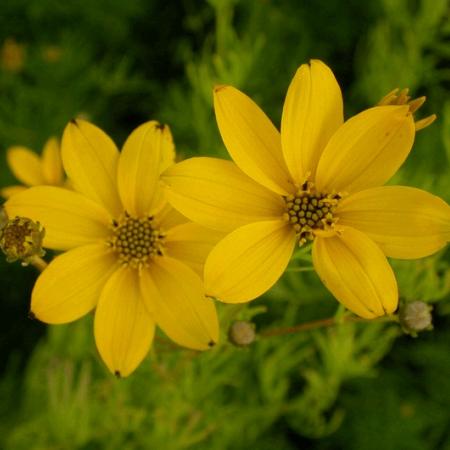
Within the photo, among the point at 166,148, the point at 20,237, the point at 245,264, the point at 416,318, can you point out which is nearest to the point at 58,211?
the point at 20,237

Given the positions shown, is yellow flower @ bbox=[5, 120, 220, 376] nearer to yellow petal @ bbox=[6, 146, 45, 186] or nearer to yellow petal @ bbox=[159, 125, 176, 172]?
yellow petal @ bbox=[159, 125, 176, 172]

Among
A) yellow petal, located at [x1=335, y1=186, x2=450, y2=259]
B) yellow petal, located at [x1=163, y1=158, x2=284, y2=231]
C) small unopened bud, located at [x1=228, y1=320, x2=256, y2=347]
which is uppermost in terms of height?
yellow petal, located at [x1=163, y1=158, x2=284, y2=231]

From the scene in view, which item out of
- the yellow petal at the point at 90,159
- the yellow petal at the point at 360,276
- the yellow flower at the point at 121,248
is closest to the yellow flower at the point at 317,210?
the yellow petal at the point at 360,276

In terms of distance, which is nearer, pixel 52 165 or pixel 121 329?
pixel 121 329

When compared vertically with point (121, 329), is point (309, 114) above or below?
above

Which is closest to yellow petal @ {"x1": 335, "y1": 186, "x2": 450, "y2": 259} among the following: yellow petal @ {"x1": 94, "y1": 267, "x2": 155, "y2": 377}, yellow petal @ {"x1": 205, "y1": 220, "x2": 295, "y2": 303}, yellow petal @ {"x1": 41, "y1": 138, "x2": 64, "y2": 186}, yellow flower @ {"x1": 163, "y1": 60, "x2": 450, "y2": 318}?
yellow flower @ {"x1": 163, "y1": 60, "x2": 450, "y2": 318}

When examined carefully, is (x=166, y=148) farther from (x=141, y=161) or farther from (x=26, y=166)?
(x=26, y=166)

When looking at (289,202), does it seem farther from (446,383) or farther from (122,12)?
(122,12)

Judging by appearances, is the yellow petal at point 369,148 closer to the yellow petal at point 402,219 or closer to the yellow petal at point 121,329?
the yellow petal at point 402,219
